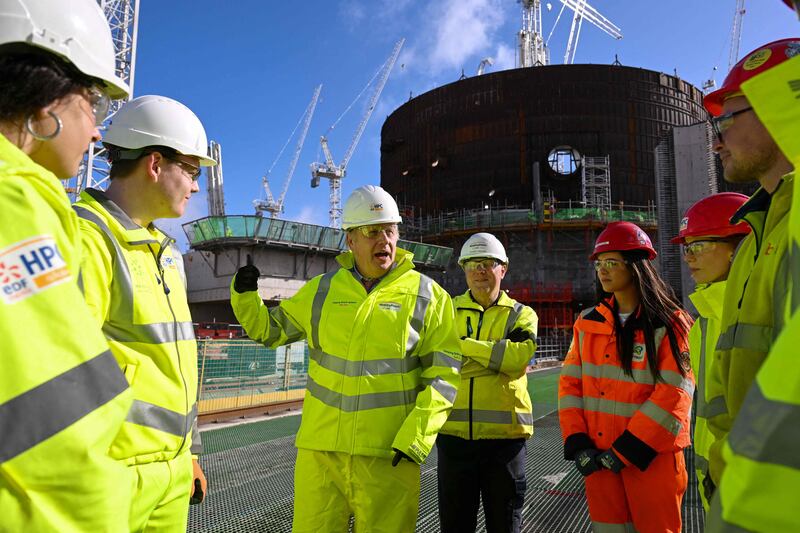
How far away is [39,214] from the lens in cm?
98

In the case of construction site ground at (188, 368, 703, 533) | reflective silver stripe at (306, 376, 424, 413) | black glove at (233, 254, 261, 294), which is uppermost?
black glove at (233, 254, 261, 294)

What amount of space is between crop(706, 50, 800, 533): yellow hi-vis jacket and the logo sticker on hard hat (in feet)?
4.19

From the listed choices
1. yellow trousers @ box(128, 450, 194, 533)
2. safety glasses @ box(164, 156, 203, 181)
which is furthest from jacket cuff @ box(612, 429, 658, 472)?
safety glasses @ box(164, 156, 203, 181)

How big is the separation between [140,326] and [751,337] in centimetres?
200

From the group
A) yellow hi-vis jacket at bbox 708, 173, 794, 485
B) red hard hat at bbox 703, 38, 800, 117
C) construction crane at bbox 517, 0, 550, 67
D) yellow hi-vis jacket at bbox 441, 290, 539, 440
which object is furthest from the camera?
construction crane at bbox 517, 0, 550, 67

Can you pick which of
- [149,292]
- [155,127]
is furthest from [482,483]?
[155,127]

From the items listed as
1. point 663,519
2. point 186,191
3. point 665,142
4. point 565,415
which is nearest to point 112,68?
point 186,191

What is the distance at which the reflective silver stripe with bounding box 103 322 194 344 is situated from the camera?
1.76m

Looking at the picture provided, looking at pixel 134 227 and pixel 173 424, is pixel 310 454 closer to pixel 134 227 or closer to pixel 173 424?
pixel 173 424

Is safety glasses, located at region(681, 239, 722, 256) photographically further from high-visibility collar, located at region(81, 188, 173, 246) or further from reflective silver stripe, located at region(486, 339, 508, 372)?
high-visibility collar, located at region(81, 188, 173, 246)

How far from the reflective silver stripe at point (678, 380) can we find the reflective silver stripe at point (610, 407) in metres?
0.21

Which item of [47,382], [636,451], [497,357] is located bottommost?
[636,451]

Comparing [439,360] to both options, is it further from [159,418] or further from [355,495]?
[159,418]

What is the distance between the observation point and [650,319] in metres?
2.84
